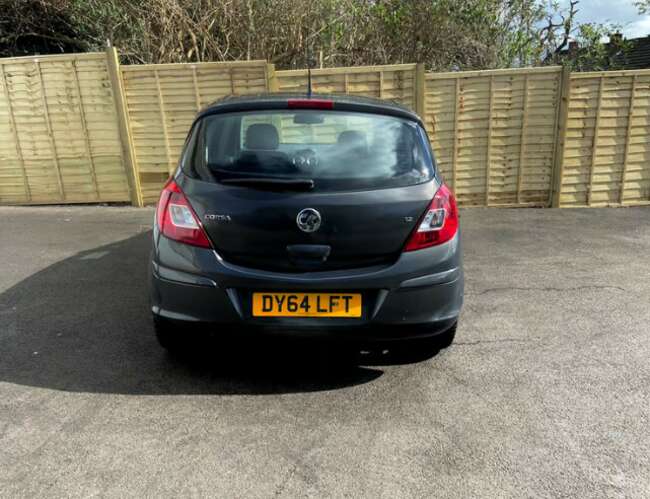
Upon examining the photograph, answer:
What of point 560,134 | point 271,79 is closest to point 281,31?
point 271,79

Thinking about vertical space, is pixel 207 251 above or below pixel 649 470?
above

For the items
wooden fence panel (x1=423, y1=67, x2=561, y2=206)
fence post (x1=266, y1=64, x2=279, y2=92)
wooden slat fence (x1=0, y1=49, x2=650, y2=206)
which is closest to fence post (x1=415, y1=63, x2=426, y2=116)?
wooden slat fence (x1=0, y1=49, x2=650, y2=206)

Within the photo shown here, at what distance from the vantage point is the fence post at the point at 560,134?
26.1 ft

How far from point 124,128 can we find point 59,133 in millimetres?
1056

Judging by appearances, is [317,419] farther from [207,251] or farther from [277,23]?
[277,23]

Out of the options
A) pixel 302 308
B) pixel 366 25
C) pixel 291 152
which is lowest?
pixel 302 308

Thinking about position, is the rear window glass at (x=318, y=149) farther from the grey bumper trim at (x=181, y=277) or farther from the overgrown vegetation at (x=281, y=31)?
the overgrown vegetation at (x=281, y=31)

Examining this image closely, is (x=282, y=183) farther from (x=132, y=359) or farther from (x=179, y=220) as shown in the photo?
(x=132, y=359)

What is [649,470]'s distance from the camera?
2.33 metres

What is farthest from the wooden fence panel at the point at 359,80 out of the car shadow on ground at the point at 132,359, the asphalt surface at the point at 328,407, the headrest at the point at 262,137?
the headrest at the point at 262,137

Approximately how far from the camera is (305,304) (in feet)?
8.89

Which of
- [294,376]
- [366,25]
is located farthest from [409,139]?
[366,25]

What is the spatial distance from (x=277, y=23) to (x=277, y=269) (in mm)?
8794

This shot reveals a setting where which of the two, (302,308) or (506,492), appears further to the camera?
(302,308)
